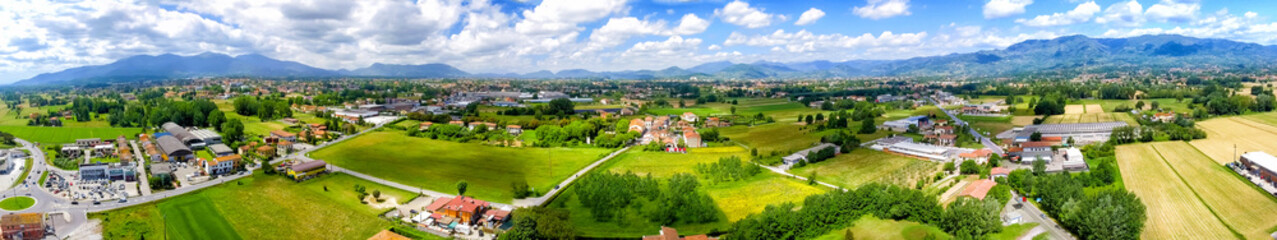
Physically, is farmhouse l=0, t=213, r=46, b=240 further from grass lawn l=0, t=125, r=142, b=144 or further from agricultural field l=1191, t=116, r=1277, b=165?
agricultural field l=1191, t=116, r=1277, b=165

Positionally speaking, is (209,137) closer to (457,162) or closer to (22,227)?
(457,162)

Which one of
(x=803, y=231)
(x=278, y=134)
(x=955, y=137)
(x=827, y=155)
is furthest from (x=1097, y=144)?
(x=278, y=134)

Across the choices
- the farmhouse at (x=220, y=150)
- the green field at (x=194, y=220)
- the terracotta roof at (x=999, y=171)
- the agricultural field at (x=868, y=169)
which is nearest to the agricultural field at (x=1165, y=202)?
the terracotta roof at (x=999, y=171)

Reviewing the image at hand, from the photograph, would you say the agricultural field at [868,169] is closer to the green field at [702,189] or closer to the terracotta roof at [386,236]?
the green field at [702,189]

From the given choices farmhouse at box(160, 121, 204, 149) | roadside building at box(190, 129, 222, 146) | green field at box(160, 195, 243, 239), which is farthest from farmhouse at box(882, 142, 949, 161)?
farmhouse at box(160, 121, 204, 149)

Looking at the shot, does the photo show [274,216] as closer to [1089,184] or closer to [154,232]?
[154,232]

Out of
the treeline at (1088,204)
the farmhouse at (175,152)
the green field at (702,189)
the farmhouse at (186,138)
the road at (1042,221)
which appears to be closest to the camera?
the treeline at (1088,204)
